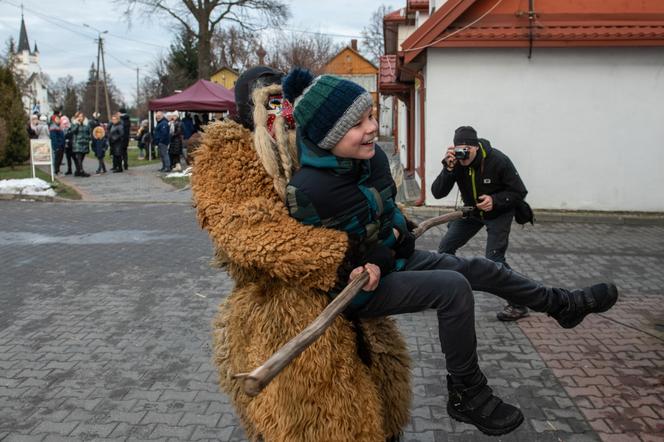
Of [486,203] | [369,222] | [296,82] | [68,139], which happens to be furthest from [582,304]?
[68,139]

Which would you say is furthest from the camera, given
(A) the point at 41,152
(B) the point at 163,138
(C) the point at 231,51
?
(C) the point at 231,51

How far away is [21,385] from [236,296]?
2750mm

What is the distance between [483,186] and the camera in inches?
224

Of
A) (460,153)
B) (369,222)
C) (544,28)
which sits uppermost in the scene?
(544,28)

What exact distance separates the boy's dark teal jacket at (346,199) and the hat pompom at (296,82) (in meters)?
0.20

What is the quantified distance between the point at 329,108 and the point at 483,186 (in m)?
3.60

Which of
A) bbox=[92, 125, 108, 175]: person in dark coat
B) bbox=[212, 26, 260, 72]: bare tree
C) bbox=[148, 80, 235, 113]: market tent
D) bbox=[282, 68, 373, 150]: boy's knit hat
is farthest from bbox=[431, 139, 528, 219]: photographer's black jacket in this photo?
bbox=[212, 26, 260, 72]: bare tree

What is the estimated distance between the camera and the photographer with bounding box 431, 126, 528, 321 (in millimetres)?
5531

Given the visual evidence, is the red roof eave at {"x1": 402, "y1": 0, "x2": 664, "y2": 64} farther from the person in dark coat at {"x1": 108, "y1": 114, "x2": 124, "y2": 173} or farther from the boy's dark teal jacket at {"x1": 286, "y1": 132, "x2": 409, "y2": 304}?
the person in dark coat at {"x1": 108, "y1": 114, "x2": 124, "y2": 173}

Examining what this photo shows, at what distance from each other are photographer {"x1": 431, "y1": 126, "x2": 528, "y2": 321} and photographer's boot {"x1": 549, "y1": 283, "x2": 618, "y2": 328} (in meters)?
2.25

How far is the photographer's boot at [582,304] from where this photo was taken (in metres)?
3.12

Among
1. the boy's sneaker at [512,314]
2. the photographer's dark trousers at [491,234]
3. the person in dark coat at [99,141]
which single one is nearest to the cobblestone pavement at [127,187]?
the person in dark coat at [99,141]

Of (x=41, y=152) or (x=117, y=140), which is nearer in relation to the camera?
(x=41, y=152)

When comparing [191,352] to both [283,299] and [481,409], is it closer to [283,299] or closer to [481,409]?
[283,299]
